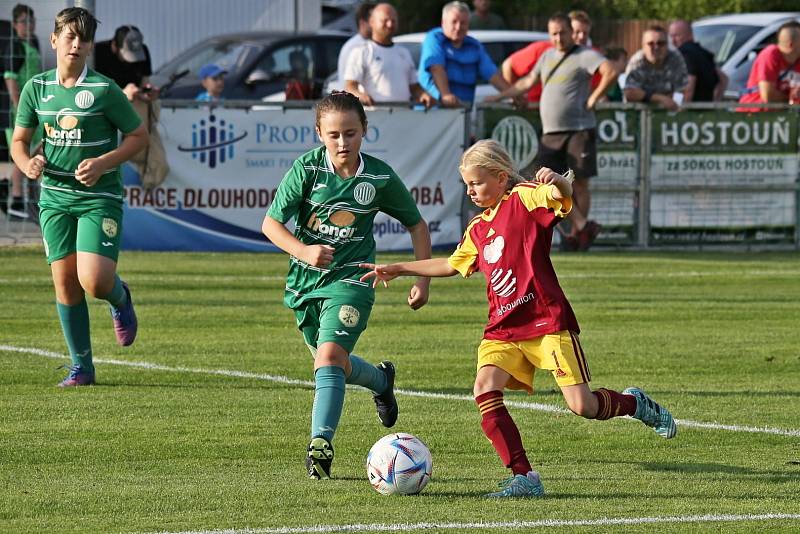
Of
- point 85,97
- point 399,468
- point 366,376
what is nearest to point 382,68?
point 85,97

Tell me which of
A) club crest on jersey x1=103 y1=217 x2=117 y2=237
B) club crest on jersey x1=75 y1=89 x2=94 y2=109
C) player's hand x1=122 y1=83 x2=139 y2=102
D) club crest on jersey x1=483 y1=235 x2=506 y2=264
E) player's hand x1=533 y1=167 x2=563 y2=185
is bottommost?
club crest on jersey x1=103 y1=217 x2=117 y2=237

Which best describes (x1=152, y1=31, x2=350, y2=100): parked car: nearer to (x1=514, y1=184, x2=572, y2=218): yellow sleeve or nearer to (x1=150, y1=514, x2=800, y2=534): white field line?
(x1=514, y1=184, x2=572, y2=218): yellow sleeve

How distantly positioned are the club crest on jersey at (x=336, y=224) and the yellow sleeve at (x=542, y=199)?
82cm

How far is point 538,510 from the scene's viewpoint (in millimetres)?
6043

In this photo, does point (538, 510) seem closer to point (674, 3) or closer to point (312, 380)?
point (312, 380)

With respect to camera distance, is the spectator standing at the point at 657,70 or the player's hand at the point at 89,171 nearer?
the player's hand at the point at 89,171

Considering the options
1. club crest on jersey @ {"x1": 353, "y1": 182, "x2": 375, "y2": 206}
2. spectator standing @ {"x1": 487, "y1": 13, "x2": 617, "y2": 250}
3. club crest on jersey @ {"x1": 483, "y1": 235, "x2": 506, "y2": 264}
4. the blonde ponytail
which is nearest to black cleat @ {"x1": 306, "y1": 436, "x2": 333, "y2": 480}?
club crest on jersey @ {"x1": 483, "y1": 235, "x2": 506, "y2": 264}

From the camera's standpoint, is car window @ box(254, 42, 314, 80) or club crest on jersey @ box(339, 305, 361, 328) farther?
car window @ box(254, 42, 314, 80)

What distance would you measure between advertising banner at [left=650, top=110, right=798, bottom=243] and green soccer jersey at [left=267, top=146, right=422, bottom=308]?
34.5ft

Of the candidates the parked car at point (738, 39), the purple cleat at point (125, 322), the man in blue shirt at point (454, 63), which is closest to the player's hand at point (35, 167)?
the purple cleat at point (125, 322)

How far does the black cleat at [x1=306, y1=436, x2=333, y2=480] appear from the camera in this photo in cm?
652

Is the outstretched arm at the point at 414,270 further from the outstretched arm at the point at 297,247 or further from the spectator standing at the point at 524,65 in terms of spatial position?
the spectator standing at the point at 524,65

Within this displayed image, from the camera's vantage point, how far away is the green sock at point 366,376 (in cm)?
748

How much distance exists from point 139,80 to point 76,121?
8.24 m
